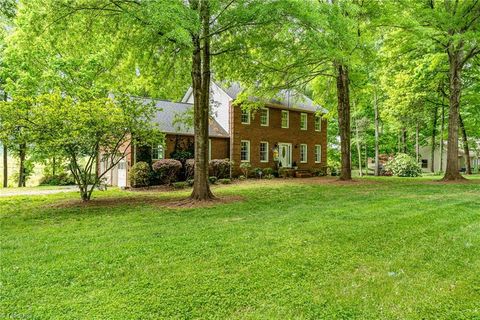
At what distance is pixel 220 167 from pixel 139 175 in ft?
15.9

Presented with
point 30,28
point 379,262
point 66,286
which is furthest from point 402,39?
point 66,286

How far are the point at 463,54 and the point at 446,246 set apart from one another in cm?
1474

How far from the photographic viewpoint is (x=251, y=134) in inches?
823

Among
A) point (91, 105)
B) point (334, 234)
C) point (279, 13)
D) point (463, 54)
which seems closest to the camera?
point (334, 234)

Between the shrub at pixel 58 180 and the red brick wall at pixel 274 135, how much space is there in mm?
10669

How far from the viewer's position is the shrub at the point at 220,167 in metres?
18.3

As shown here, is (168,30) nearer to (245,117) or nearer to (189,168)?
(189,168)

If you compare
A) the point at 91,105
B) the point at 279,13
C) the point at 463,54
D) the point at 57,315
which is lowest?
the point at 57,315

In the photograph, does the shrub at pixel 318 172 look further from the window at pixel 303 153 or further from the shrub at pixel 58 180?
the shrub at pixel 58 180

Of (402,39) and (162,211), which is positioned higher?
(402,39)

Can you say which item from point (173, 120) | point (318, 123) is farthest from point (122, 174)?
point (318, 123)

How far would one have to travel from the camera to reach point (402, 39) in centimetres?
1455

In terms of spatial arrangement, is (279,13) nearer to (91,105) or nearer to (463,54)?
(91,105)

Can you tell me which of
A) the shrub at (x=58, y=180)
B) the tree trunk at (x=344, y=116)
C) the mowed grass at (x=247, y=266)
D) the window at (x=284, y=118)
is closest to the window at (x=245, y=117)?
the window at (x=284, y=118)
